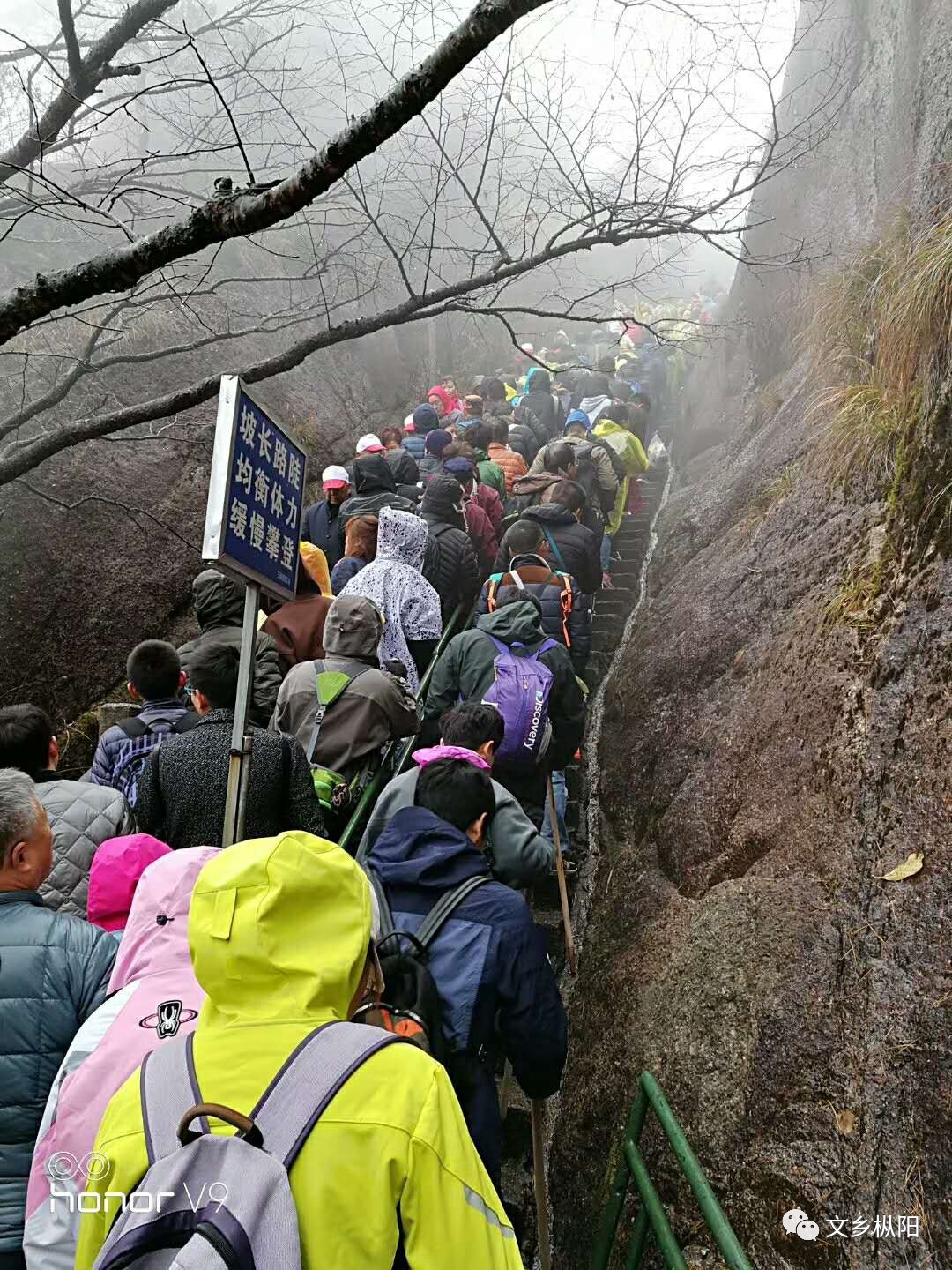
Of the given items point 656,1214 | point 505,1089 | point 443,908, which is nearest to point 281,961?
point 443,908

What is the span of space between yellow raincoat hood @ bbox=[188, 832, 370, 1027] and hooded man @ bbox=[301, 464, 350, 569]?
504cm

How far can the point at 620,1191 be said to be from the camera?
8.39 feet

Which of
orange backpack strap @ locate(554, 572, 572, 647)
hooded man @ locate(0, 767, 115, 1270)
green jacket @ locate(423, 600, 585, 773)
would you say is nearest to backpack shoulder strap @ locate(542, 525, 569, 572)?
orange backpack strap @ locate(554, 572, 572, 647)

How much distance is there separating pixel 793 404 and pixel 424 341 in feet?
43.2

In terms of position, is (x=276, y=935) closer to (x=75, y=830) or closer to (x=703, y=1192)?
(x=703, y=1192)

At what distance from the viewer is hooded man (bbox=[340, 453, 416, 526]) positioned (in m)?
6.07

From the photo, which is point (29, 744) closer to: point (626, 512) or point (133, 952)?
point (133, 952)

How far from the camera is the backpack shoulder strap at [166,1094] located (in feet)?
4.30

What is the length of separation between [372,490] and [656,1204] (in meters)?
5.01

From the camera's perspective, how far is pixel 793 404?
260 inches

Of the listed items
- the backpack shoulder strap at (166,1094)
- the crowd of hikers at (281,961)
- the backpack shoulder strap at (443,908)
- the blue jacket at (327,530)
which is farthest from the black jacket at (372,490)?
the backpack shoulder strap at (166,1094)

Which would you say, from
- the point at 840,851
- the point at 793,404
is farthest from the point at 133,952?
the point at 793,404

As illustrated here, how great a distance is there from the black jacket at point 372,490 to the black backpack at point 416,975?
4.10 metres

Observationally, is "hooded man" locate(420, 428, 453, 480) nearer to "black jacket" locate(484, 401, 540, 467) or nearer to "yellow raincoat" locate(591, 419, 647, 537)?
"black jacket" locate(484, 401, 540, 467)
